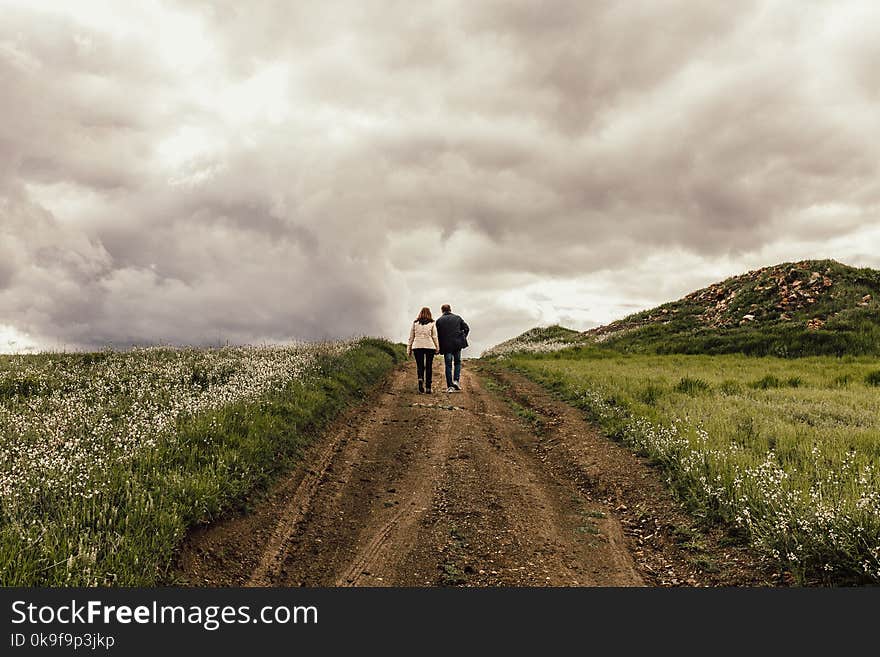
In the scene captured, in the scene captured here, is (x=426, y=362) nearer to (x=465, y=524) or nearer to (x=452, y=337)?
(x=452, y=337)

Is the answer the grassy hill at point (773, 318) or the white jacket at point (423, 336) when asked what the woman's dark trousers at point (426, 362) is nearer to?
the white jacket at point (423, 336)

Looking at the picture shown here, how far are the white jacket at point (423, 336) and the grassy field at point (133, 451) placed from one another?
126 inches

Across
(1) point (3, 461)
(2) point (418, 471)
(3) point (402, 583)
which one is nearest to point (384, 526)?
(3) point (402, 583)

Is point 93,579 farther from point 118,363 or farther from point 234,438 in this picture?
point 118,363

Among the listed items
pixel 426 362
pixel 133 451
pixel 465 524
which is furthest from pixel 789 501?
pixel 426 362

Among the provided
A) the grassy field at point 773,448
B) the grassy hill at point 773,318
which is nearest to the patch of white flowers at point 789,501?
the grassy field at point 773,448

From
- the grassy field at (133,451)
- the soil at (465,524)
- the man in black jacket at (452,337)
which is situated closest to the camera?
the grassy field at (133,451)

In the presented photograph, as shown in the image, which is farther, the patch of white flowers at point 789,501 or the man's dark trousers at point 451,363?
the man's dark trousers at point 451,363

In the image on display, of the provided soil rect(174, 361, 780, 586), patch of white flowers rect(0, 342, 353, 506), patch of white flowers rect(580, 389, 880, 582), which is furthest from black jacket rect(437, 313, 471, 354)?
patch of white flowers rect(580, 389, 880, 582)

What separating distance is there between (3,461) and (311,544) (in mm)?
4745

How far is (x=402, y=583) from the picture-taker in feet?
19.5

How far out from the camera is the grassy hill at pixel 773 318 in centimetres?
2667

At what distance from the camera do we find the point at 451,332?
20.3 metres

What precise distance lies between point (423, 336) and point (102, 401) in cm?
1048
